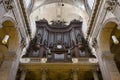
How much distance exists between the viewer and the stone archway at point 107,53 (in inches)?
339

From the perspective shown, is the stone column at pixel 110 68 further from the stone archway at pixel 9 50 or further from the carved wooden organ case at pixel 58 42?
the stone archway at pixel 9 50

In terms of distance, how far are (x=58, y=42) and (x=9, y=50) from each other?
6065mm

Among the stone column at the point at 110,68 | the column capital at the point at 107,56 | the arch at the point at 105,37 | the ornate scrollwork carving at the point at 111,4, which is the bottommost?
the stone column at the point at 110,68

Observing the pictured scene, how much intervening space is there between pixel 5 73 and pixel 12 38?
2518 millimetres

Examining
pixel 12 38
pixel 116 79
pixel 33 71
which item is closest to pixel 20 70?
pixel 33 71

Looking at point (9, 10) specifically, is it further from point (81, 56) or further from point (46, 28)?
point (46, 28)

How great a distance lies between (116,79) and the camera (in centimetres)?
836

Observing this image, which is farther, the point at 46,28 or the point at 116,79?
the point at 46,28

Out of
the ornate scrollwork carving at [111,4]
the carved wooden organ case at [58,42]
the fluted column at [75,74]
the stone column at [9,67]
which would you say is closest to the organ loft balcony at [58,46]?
the carved wooden organ case at [58,42]

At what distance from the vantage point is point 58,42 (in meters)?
15.2

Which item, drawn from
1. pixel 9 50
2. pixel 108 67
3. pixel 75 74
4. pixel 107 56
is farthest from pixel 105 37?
pixel 9 50

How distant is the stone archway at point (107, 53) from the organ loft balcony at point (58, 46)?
192cm

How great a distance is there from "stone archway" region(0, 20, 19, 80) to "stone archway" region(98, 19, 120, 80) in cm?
538

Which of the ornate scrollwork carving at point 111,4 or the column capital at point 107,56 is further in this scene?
the column capital at point 107,56
